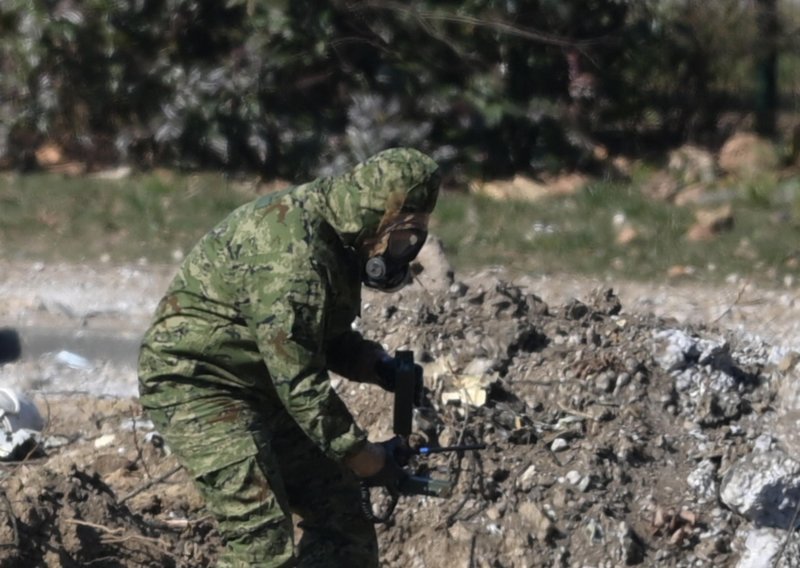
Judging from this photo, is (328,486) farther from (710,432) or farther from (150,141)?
(150,141)

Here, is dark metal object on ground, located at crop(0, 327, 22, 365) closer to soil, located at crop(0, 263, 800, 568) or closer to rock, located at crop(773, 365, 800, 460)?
soil, located at crop(0, 263, 800, 568)

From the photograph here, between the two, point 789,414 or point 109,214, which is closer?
point 789,414

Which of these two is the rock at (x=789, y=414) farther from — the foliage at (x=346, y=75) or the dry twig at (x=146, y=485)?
the foliage at (x=346, y=75)

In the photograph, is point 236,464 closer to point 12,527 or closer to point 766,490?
point 12,527

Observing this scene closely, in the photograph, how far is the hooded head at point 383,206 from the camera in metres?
3.65

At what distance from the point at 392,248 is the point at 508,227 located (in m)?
4.99

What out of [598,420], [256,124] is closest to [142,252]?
[256,124]

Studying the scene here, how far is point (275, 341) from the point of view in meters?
3.62

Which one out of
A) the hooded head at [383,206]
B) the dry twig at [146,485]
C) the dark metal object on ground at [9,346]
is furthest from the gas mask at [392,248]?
the dark metal object on ground at [9,346]

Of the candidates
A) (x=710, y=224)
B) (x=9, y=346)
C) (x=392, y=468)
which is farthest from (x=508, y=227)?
(x=392, y=468)

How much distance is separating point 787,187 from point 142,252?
400cm

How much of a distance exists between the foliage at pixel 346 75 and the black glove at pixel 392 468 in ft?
18.8

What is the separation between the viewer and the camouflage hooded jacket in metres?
3.63

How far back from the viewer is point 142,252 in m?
8.38
